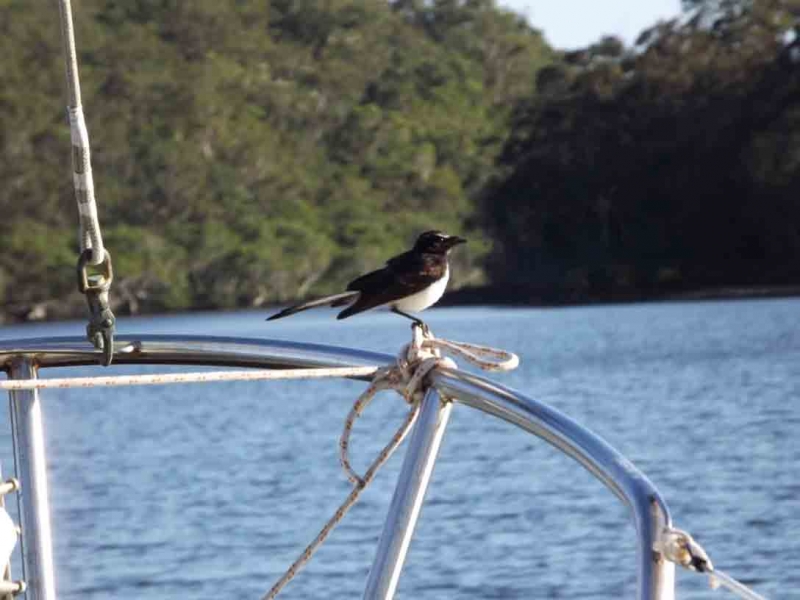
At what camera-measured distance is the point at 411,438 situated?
1.87 metres

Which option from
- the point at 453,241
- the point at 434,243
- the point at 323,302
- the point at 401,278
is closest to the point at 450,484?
the point at 453,241

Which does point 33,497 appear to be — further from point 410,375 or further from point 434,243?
point 434,243

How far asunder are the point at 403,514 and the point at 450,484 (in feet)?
42.4

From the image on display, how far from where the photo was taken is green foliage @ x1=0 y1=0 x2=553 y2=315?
175 feet

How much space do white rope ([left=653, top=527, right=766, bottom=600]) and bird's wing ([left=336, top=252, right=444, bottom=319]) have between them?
179 cm

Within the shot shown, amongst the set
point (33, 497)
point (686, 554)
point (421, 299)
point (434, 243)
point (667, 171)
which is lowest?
point (686, 554)

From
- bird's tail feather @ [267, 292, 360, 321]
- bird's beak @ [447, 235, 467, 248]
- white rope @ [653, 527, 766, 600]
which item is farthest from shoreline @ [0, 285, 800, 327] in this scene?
white rope @ [653, 527, 766, 600]

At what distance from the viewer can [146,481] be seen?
1642cm

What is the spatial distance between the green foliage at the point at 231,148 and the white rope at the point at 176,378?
4899cm

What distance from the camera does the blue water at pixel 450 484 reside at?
10.4 m

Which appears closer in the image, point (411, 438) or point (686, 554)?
point (686, 554)

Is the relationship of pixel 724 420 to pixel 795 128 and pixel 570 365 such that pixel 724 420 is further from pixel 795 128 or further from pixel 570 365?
pixel 795 128

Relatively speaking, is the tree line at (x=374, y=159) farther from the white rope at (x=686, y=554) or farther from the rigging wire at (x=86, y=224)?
the white rope at (x=686, y=554)

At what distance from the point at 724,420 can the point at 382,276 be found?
15.7 m
